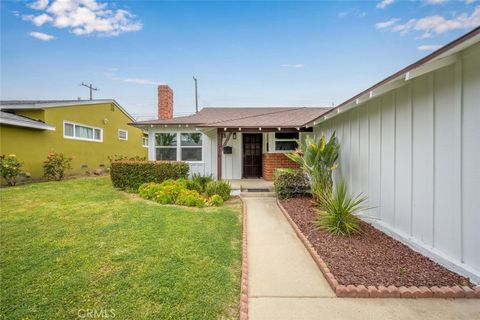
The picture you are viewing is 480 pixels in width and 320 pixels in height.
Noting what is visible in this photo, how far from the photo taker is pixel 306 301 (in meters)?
2.57

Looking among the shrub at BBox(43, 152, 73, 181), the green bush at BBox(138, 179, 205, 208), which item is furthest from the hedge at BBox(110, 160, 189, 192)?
the shrub at BBox(43, 152, 73, 181)

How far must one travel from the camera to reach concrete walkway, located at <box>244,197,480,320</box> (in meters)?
2.33

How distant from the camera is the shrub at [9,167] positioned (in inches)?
336

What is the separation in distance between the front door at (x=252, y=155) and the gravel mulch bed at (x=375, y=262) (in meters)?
6.85

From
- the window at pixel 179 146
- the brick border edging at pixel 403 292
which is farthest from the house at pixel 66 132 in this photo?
the brick border edging at pixel 403 292

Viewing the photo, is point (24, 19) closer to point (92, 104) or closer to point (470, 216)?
point (92, 104)

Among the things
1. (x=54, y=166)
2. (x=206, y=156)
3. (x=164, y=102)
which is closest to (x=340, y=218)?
(x=206, y=156)

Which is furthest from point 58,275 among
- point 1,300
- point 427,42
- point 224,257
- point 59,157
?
point 427,42

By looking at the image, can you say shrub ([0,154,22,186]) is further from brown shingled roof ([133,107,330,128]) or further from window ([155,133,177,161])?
window ([155,133,177,161])

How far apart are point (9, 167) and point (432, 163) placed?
1296 centimetres

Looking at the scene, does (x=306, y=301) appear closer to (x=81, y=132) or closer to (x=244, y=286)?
(x=244, y=286)

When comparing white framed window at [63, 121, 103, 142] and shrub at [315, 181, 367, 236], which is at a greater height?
white framed window at [63, 121, 103, 142]

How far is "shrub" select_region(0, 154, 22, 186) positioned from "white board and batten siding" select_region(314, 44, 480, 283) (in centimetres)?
1244

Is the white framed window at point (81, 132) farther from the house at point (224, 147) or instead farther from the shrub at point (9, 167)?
the house at point (224, 147)
